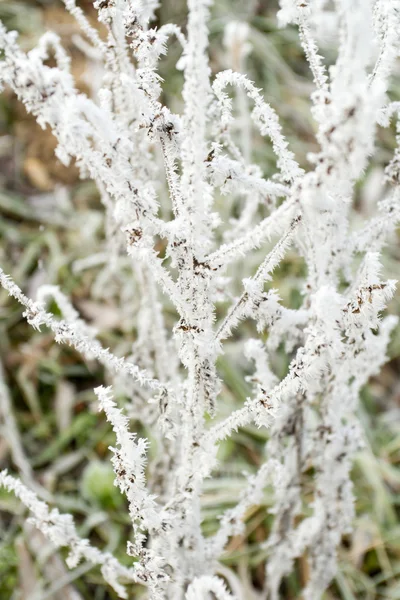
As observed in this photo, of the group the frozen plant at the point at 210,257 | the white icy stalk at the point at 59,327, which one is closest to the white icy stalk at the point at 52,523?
the frozen plant at the point at 210,257

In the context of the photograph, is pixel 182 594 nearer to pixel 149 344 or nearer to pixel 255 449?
pixel 149 344

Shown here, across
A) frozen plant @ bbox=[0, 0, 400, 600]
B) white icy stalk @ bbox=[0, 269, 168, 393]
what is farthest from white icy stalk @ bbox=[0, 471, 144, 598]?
white icy stalk @ bbox=[0, 269, 168, 393]

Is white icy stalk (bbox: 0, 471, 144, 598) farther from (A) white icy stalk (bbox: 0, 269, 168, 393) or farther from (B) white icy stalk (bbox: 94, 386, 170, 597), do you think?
(A) white icy stalk (bbox: 0, 269, 168, 393)

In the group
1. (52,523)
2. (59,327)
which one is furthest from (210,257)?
(52,523)

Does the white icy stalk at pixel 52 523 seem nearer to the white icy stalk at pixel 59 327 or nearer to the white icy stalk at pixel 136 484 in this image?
the white icy stalk at pixel 136 484

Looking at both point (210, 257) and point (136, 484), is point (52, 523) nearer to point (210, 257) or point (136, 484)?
point (136, 484)

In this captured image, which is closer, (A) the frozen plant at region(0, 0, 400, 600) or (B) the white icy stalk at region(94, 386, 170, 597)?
(A) the frozen plant at region(0, 0, 400, 600)

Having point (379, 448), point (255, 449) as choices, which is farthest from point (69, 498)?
point (379, 448)

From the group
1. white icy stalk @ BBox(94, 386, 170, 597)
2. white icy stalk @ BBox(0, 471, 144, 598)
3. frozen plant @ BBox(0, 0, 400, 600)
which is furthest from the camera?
white icy stalk @ BBox(0, 471, 144, 598)
